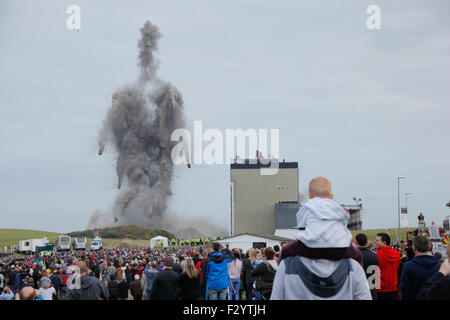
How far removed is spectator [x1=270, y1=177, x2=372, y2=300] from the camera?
4082 millimetres

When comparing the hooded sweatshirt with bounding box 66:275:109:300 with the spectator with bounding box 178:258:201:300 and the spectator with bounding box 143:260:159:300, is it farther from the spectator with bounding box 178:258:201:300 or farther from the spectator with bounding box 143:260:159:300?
the spectator with bounding box 143:260:159:300

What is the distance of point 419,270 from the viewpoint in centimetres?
727

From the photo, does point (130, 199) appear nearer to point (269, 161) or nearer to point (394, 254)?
point (269, 161)

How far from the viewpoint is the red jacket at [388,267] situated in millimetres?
9680

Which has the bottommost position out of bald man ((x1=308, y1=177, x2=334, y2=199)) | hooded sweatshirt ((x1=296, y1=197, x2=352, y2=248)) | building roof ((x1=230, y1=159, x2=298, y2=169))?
hooded sweatshirt ((x1=296, y1=197, x2=352, y2=248))

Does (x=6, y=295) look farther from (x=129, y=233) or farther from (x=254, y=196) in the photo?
(x=129, y=233)

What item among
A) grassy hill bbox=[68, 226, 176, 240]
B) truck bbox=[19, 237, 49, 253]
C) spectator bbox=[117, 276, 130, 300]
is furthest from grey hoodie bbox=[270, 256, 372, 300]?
grassy hill bbox=[68, 226, 176, 240]

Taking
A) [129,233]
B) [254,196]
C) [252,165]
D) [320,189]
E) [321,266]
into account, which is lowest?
[129,233]

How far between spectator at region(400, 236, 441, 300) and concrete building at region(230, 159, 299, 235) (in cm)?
7365

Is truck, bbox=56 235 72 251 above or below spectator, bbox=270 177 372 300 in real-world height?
below

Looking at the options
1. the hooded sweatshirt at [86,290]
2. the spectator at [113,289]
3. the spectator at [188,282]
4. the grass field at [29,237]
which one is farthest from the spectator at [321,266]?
the grass field at [29,237]

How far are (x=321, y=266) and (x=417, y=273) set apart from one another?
12.1 feet

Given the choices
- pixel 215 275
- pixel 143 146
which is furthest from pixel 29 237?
pixel 215 275
